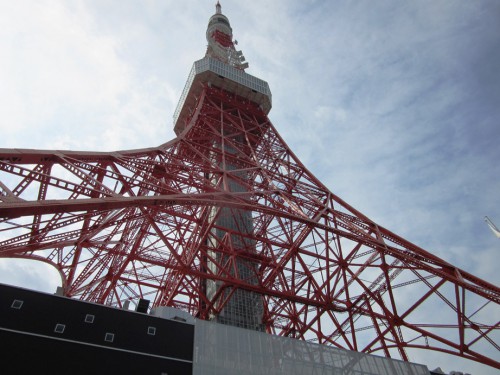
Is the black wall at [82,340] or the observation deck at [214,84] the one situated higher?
the observation deck at [214,84]

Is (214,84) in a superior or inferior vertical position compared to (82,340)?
superior

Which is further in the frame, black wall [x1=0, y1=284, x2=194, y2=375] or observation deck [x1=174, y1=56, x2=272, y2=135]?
observation deck [x1=174, y1=56, x2=272, y2=135]

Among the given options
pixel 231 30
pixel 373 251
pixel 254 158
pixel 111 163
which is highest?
pixel 231 30

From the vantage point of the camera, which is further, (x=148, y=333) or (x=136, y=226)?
(x=136, y=226)

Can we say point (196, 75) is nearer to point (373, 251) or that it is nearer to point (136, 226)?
point (136, 226)

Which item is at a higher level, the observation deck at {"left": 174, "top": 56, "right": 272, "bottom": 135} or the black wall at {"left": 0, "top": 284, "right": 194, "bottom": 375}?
the observation deck at {"left": 174, "top": 56, "right": 272, "bottom": 135}

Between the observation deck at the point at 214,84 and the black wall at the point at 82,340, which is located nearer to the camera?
the black wall at the point at 82,340

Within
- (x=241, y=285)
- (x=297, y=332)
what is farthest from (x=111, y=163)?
(x=297, y=332)

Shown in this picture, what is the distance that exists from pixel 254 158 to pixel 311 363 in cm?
1153

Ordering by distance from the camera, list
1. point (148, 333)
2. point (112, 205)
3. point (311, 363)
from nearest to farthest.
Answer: point (112, 205), point (148, 333), point (311, 363)

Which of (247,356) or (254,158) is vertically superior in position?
(254,158)

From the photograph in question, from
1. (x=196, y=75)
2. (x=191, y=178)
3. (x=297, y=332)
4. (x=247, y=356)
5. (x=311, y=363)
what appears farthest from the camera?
(x=196, y=75)

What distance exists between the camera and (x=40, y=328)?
11430mm

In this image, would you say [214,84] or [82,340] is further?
[214,84]
